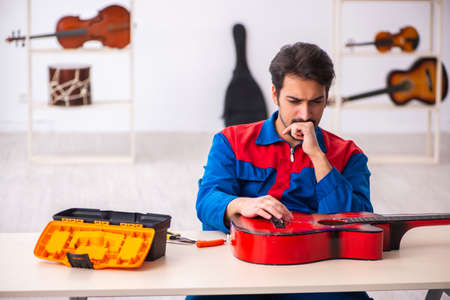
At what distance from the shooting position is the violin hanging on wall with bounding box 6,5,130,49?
4.68 m

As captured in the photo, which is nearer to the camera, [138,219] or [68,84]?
[138,219]

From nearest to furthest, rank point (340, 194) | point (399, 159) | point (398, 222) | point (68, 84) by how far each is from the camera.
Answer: point (398, 222) → point (340, 194) → point (68, 84) → point (399, 159)

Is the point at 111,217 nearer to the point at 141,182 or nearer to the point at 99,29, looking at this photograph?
the point at 141,182

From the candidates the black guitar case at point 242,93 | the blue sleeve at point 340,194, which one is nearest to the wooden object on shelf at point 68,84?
the black guitar case at point 242,93

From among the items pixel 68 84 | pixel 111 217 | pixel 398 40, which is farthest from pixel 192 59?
pixel 111 217

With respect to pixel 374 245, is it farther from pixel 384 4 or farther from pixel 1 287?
pixel 384 4

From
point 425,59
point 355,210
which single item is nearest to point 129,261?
point 355,210

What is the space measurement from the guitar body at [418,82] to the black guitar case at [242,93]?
1332 mm

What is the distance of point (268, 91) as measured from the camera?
6105 millimetres

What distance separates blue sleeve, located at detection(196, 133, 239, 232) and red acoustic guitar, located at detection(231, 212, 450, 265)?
0.53 ft

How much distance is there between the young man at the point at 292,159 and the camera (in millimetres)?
1761

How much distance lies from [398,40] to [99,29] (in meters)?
2.26

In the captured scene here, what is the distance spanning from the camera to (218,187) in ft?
5.90

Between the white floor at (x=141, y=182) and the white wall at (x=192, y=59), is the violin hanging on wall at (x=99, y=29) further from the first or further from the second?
the white wall at (x=192, y=59)
